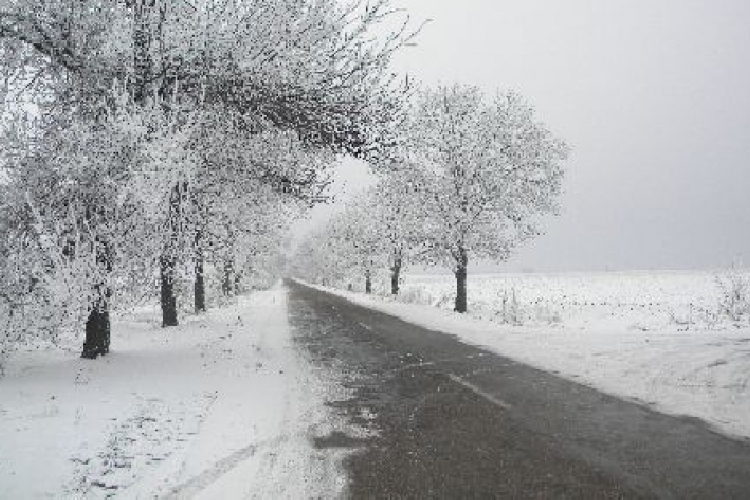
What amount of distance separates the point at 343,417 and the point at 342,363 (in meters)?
4.27

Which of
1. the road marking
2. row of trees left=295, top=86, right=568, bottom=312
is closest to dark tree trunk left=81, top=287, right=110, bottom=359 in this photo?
the road marking

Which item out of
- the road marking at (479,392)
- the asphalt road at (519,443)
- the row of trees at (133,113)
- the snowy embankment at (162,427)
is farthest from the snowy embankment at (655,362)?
the row of trees at (133,113)

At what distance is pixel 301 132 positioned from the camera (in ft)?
36.7

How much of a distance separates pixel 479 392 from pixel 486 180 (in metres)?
16.8

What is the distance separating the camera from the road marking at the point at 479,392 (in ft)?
24.7

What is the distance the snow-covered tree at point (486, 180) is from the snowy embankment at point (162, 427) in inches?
545

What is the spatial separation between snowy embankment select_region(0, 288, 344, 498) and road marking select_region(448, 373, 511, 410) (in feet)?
7.05

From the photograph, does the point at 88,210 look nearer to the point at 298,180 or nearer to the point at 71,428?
the point at 71,428

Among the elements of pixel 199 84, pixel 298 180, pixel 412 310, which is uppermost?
pixel 199 84

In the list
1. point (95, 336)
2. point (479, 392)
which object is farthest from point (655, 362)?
point (95, 336)

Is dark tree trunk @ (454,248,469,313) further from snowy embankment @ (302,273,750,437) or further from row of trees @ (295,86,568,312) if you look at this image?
snowy embankment @ (302,273,750,437)

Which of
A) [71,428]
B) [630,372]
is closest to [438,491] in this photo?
[71,428]

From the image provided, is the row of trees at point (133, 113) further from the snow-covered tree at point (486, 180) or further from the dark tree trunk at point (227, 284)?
the dark tree trunk at point (227, 284)

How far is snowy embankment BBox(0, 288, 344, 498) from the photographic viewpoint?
5.10 m
